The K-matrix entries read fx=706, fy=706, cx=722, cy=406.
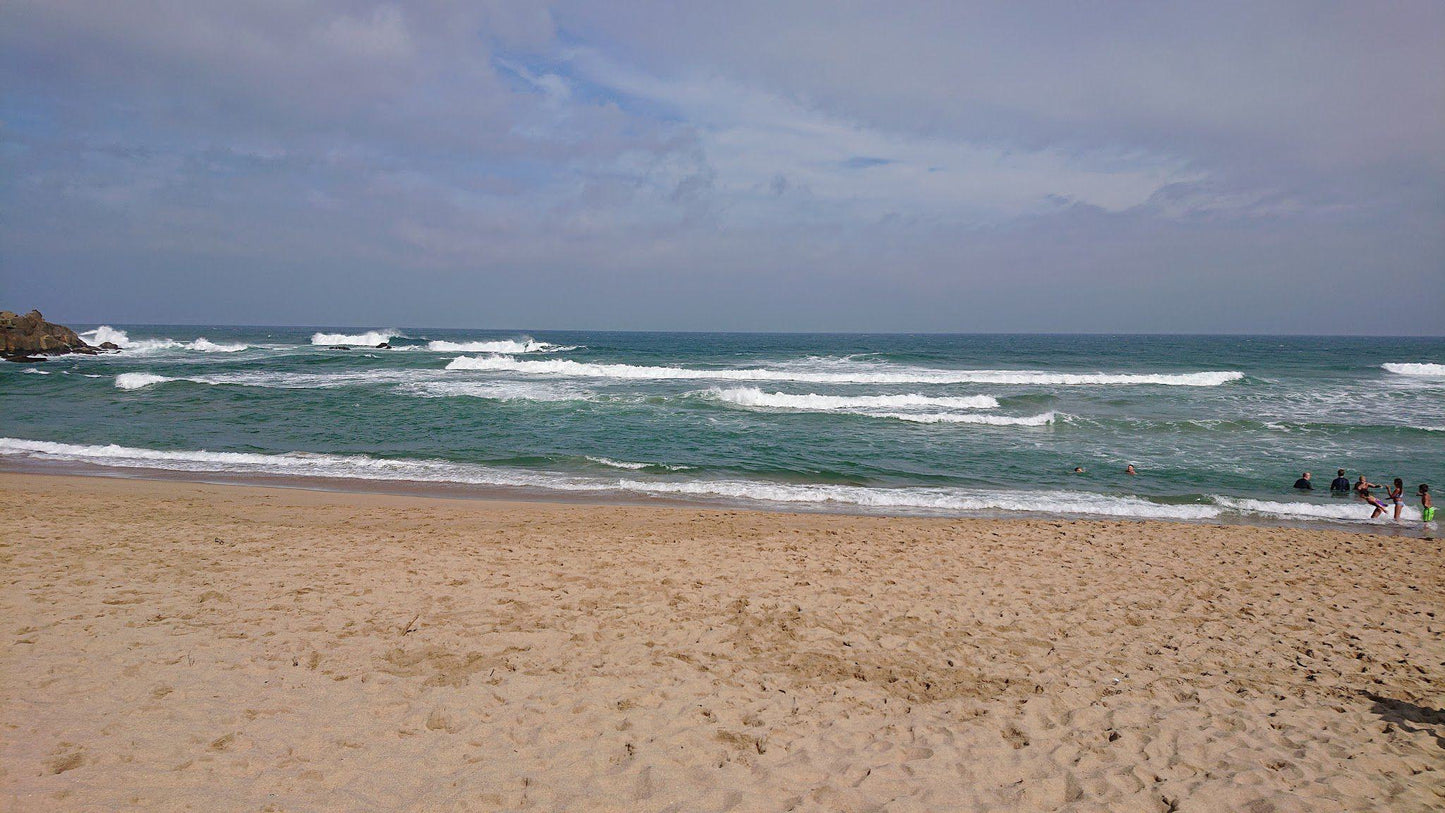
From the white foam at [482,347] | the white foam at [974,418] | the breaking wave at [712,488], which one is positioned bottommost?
the breaking wave at [712,488]

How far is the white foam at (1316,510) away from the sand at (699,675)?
3.39m

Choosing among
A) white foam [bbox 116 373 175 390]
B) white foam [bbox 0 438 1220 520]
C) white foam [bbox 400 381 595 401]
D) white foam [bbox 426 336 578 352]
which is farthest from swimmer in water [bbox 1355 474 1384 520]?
white foam [bbox 426 336 578 352]

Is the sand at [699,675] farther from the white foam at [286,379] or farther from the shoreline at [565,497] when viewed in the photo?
Result: the white foam at [286,379]

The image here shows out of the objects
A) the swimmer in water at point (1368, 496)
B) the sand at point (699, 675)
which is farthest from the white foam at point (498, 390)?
the swimmer in water at point (1368, 496)

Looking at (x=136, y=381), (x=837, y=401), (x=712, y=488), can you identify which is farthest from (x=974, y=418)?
(x=136, y=381)

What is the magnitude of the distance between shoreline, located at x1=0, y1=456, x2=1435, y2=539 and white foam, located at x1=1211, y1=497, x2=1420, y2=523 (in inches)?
4.2

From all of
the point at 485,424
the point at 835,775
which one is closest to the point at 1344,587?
the point at 835,775

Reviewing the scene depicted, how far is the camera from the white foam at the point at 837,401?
79.9 feet

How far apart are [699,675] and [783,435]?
13724 millimetres

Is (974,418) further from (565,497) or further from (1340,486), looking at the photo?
(565,497)

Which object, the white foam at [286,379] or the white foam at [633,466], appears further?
the white foam at [286,379]

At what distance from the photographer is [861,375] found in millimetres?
36344

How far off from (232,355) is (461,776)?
5448 cm

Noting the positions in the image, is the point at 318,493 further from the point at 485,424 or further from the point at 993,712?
the point at 993,712
